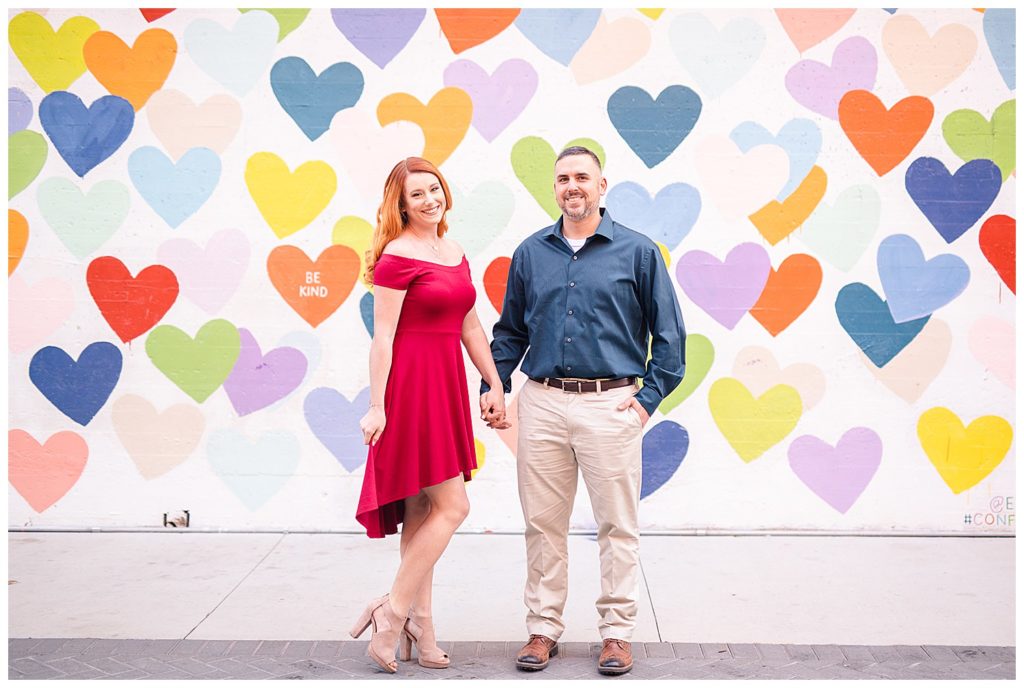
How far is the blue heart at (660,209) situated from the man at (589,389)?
5.67 feet

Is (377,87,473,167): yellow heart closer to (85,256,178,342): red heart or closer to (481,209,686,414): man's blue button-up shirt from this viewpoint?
(85,256,178,342): red heart

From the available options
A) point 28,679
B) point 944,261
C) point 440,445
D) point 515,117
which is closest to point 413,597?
point 440,445

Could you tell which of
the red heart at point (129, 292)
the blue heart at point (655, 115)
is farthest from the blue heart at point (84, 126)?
the blue heart at point (655, 115)

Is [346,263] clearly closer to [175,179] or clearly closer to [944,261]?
[175,179]

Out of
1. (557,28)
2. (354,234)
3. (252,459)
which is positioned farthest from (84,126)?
(557,28)

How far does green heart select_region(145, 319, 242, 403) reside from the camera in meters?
5.60

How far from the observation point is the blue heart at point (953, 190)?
18.1 feet

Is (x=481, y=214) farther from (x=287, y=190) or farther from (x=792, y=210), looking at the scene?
(x=792, y=210)

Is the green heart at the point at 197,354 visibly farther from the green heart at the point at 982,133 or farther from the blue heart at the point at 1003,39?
the blue heart at the point at 1003,39

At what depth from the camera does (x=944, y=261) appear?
554 centimetres

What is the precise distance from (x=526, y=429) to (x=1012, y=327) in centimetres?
326

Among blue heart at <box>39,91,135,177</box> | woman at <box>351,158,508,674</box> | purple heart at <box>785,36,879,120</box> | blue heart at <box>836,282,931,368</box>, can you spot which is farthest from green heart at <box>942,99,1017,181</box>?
blue heart at <box>39,91,135,177</box>

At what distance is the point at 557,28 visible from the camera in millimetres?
5484

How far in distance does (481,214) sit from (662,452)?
1686mm
